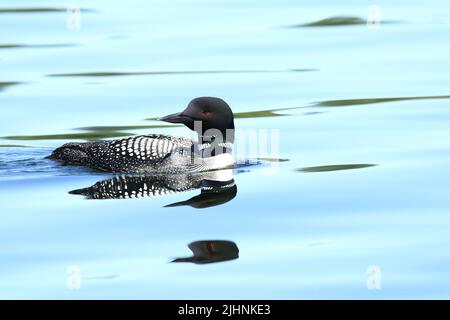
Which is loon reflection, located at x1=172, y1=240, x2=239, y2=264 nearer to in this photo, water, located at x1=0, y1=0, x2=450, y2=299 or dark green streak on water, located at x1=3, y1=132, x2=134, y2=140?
water, located at x1=0, y1=0, x2=450, y2=299

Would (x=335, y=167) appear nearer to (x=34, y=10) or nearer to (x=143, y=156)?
(x=143, y=156)

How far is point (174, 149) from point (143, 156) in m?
0.27

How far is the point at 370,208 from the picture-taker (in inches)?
347

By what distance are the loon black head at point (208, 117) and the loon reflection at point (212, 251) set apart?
8.64 ft

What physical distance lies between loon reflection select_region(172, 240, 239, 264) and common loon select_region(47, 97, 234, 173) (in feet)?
8.35

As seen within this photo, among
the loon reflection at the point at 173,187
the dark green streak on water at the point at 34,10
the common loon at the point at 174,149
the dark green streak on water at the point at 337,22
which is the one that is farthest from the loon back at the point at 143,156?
the dark green streak on water at the point at 34,10

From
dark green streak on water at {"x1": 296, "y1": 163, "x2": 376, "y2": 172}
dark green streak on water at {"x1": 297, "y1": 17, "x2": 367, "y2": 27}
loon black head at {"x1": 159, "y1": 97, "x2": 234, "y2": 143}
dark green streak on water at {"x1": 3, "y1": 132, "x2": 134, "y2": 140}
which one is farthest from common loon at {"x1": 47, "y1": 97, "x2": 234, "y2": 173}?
dark green streak on water at {"x1": 297, "y1": 17, "x2": 367, "y2": 27}

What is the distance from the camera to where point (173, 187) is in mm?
9820

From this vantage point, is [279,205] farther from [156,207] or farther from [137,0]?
[137,0]

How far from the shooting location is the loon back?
409 inches

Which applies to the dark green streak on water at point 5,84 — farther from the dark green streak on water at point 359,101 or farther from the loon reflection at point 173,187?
the loon reflection at point 173,187

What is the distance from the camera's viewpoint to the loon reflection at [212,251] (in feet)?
25.0

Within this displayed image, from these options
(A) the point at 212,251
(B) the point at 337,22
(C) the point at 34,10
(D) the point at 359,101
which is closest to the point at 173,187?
(A) the point at 212,251

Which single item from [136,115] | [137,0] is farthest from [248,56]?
[137,0]
